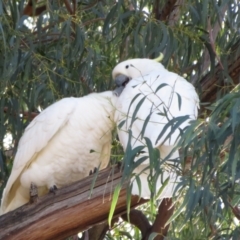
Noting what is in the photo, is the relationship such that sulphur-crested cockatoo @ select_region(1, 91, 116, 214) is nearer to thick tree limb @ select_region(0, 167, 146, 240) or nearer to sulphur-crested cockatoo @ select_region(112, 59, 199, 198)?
sulphur-crested cockatoo @ select_region(112, 59, 199, 198)

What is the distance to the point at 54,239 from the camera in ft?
8.11

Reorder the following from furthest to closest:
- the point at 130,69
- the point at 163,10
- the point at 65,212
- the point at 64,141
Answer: the point at 163,10 < the point at 130,69 < the point at 64,141 < the point at 65,212

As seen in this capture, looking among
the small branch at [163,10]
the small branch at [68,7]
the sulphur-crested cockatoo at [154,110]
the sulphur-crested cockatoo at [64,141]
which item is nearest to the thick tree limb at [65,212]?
the sulphur-crested cockatoo at [154,110]

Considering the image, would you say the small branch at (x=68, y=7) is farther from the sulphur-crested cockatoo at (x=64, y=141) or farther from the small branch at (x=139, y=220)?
the small branch at (x=139, y=220)

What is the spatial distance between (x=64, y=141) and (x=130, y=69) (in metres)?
0.44

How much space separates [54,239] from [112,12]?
3.10 ft

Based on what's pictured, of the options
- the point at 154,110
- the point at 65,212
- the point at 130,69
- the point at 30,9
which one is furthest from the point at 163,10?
the point at 65,212

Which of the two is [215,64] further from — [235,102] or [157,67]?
[235,102]

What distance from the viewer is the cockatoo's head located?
2.87m

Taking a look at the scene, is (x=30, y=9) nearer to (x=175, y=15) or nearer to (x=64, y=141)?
(x=175, y=15)

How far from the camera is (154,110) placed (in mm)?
2299

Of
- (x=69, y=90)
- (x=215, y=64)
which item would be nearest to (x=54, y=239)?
(x=69, y=90)

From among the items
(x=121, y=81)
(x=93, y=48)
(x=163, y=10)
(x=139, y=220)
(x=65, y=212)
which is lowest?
(x=139, y=220)

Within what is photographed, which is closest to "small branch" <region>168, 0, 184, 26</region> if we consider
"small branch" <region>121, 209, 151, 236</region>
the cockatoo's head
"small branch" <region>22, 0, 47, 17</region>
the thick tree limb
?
the cockatoo's head
